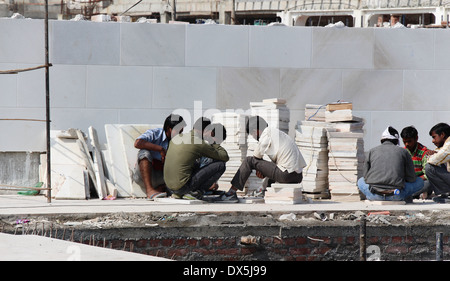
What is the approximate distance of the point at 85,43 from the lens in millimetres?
11219

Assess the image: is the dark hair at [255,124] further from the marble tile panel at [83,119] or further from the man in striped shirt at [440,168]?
the man in striped shirt at [440,168]

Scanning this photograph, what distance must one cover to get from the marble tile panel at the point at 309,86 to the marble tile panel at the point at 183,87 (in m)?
1.11

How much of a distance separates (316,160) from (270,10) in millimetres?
18803

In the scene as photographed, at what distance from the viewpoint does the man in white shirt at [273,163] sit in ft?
32.8

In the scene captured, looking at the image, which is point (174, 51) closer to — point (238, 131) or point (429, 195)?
point (238, 131)

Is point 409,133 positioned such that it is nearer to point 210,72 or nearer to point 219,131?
point 219,131

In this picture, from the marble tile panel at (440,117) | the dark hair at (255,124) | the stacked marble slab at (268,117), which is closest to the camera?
the dark hair at (255,124)

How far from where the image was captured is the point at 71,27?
11.2m

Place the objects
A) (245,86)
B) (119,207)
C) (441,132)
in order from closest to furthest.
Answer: (119,207)
(441,132)
(245,86)

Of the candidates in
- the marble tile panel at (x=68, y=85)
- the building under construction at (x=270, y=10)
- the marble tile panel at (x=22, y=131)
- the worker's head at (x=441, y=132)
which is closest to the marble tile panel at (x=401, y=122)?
the worker's head at (x=441, y=132)

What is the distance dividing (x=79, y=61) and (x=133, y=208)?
9.76ft

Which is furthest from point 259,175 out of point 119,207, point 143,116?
point 143,116
